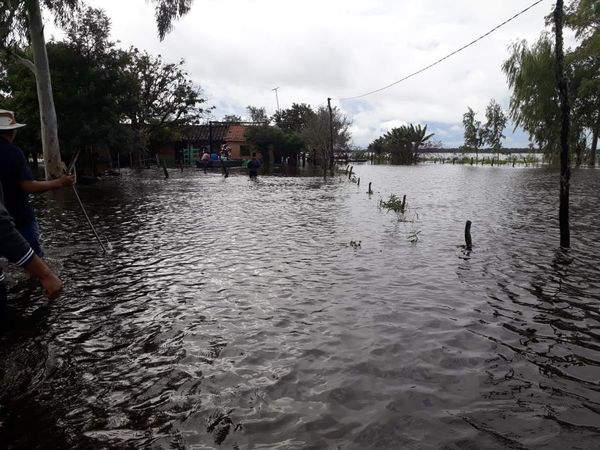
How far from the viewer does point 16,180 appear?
498cm

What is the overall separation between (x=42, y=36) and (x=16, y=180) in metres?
18.8

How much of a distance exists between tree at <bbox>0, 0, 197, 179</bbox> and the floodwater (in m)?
12.9

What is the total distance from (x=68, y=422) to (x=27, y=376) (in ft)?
3.41

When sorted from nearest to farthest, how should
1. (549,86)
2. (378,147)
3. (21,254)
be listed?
Answer: (21,254) < (549,86) < (378,147)

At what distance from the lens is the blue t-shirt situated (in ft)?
15.8

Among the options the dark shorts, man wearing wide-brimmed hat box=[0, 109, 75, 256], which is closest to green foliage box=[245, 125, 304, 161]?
the dark shorts

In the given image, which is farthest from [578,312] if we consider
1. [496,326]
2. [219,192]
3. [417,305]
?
[219,192]

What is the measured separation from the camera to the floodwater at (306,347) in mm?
3453

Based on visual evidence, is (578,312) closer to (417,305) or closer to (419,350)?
(417,305)

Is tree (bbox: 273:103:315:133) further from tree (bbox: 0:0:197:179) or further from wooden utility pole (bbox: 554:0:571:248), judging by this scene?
wooden utility pole (bbox: 554:0:571:248)

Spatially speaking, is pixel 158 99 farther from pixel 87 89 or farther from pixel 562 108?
pixel 562 108

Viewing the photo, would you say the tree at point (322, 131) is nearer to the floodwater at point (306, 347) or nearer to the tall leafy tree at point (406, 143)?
the tall leafy tree at point (406, 143)

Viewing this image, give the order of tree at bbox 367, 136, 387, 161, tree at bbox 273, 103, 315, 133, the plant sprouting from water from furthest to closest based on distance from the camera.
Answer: tree at bbox 367, 136, 387, 161 → tree at bbox 273, 103, 315, 133 → the plant sprouting from water

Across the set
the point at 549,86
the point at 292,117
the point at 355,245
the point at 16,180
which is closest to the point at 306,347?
the point at 16,180
